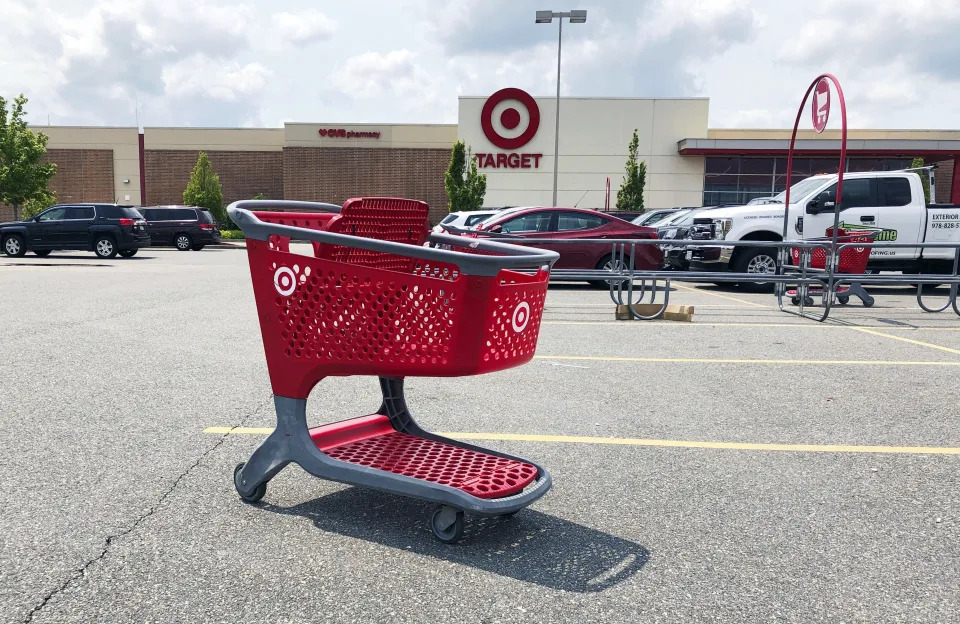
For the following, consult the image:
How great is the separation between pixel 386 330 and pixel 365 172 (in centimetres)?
4222

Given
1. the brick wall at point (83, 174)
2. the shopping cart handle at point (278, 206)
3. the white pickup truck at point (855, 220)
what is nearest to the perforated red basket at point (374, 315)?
the shopping cart handle at point (278, 206)

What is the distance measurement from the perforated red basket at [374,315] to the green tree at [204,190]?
41023 mm

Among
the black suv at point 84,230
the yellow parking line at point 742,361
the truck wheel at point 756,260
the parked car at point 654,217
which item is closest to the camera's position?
the yellow parking line at point 742,361

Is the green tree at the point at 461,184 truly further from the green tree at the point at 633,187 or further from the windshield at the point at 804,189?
the windshield at the point at 804,189

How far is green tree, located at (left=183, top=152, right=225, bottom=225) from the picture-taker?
42.2 meters

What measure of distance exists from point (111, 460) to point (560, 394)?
2948mm

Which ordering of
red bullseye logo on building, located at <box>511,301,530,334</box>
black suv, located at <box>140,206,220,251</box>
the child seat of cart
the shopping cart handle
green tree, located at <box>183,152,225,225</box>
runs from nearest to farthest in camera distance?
red bullseye logo on building, located at <box>511,301,530,334</box> → the child seat of cart → the shopping cart handle → black suv, located at <box>140,206,220,251</box> → green tree, located at <box>183,152,225,225</box>

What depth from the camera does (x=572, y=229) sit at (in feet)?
49.4

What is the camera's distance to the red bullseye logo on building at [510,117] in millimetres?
38438

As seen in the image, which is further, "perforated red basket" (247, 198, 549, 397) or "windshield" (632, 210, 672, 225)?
"windshield" (632, 210, 672, 225)

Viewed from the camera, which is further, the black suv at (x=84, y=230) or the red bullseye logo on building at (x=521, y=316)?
the black suv at (x=84, y=230)

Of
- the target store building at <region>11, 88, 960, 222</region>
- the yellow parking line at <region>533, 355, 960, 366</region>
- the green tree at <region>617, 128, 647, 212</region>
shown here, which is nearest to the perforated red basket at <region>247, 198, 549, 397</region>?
the yellow parking line at <region>533, 355, 960, 366</region>

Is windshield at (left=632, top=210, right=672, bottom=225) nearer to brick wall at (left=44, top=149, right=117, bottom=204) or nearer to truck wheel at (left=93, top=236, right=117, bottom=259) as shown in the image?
truck wheel at (left=93, top=236, right=117, bottom=259)

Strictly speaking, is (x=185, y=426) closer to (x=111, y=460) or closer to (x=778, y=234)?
(x=111, y=460)
